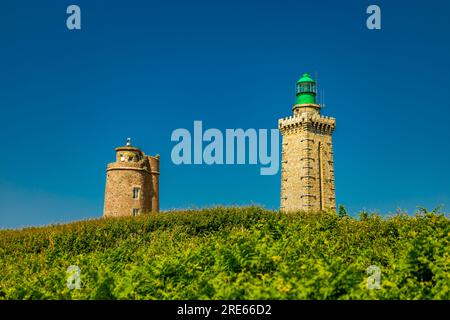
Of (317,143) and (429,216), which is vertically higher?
(317,143)

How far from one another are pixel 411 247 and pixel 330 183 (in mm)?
37322

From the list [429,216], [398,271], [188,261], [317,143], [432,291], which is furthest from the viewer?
[317,143]

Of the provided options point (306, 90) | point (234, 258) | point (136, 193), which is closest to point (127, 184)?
point (136, 193)

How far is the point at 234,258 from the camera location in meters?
14.2

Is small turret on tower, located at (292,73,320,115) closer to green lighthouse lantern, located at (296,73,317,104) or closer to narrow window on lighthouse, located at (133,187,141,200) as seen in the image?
green lighthouse lantern, located at (296,73,317,104)

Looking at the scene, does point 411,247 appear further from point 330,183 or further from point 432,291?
Result: point 330,183

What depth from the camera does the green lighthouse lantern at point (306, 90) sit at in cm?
5188

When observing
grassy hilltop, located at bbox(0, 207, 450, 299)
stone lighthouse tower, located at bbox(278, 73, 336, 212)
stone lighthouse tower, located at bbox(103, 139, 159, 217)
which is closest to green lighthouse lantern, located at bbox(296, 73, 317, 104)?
stone lighthouse tower, located at bbox(278, 73, 336, 212)

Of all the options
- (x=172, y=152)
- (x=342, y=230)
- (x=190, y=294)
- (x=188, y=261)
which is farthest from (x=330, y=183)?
(x=190, y=294)

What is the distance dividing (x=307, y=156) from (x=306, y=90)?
24.5ft

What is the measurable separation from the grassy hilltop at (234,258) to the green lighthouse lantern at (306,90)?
91.0ft

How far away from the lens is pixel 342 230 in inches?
808

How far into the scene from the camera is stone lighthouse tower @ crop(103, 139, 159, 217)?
43562 mm
